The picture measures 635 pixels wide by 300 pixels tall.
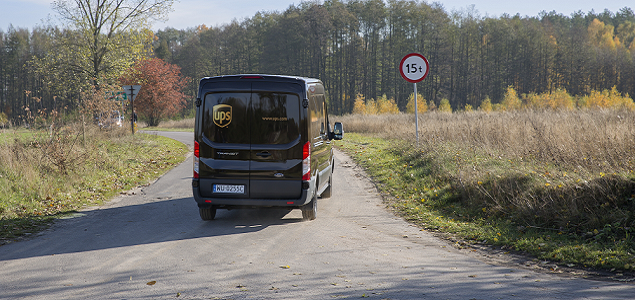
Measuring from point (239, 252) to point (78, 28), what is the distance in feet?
85.4

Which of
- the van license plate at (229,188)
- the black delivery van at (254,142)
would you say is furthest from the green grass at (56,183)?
the black delivery van at (254,142)

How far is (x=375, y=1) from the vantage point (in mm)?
77062

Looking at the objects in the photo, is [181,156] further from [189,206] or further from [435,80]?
[435,80]

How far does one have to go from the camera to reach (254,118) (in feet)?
23.8

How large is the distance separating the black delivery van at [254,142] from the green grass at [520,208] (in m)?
2.28

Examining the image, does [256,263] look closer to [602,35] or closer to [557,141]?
[557,141]

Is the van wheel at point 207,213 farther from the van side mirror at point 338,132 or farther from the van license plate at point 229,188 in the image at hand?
the van side mirror at point 338,132

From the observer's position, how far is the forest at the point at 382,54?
74.1 m

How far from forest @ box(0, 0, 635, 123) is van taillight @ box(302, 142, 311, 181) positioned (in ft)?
217

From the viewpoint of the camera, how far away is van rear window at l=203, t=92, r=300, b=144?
7.23 metres

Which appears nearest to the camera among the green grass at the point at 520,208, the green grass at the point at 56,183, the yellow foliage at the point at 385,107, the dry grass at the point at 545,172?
the green grass at the point at 520,208

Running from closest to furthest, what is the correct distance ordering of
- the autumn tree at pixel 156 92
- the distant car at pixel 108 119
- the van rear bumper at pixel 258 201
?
the van rear bumper at pixel 258 201
the distant car at pixel 108 119
the autumn tree at pixel 156 92

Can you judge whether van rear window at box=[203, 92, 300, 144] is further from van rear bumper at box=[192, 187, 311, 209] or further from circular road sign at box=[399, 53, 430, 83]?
circular road sign at box=[399, 53, 430, 83]

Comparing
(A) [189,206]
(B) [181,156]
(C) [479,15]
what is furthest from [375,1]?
(A) [189,206]
